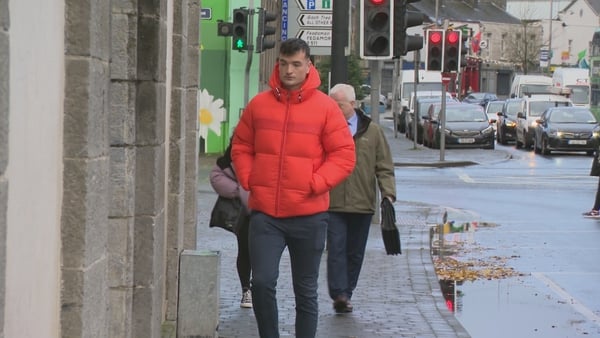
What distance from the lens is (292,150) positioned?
23.6 feet

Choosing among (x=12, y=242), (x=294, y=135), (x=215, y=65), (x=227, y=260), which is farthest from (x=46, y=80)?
(x=215, y=65)

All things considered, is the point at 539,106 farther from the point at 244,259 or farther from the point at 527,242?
the point at 244,259

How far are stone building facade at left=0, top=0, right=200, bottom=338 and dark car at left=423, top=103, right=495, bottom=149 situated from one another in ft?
107

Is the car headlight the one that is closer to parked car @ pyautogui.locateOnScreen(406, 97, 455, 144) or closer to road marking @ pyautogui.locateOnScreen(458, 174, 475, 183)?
parked car @ pyautogui.locateOnScreen(406, 97, 455, 144)

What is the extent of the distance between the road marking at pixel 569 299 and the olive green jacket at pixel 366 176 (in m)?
1.81

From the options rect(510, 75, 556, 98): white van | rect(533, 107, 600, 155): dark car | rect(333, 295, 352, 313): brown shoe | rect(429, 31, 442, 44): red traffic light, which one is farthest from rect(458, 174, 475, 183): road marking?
rect(510, 75, 556, 98): white van

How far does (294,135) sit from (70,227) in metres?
2.51

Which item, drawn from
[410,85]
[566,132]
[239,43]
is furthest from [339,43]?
[410,85]

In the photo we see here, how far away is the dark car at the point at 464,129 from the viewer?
40.6 m

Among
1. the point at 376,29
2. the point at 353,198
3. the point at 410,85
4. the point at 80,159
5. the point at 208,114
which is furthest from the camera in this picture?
the point at 410,85

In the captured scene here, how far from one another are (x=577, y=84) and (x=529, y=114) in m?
18.4

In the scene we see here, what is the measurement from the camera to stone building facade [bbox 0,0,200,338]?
4074 millimetres

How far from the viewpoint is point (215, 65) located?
33.2 meters

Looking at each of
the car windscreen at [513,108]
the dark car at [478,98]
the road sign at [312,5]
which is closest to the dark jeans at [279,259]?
the road sign at [312,5]
